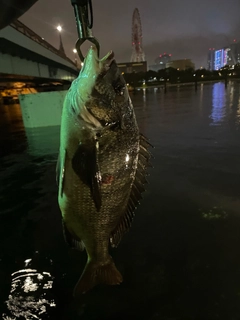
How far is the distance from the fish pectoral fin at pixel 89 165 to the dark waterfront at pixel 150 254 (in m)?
1.84

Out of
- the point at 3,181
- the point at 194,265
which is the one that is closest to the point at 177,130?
the point at 3,181

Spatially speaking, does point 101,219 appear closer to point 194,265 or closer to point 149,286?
point 149,286

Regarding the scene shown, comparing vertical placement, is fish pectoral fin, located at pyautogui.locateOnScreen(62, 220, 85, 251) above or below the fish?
below

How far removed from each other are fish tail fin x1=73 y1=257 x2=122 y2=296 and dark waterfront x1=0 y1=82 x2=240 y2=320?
85cm

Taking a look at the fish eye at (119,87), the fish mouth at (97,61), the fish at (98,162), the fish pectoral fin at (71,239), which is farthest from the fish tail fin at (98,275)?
the fish mouth at (97,61)

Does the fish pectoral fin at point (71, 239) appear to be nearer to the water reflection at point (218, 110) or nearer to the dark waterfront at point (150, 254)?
the dark waterfront at point (150, 254)

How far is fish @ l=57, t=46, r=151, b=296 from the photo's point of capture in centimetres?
197

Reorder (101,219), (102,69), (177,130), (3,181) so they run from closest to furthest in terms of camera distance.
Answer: (102,69) < (101,219) < (3,181) < (177,130)

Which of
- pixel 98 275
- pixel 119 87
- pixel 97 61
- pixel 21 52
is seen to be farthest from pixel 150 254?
pixel 21 52

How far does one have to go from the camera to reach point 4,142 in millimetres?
12586

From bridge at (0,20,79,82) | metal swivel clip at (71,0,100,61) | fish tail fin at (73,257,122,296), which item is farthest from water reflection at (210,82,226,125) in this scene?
bridge at (0,20,79,82)

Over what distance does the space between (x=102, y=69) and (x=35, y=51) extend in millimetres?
24059

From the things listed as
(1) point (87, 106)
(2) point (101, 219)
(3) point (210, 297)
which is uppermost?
(1) point (87, 106)

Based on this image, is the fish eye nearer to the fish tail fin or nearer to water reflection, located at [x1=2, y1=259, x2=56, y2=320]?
the fish tail fin
